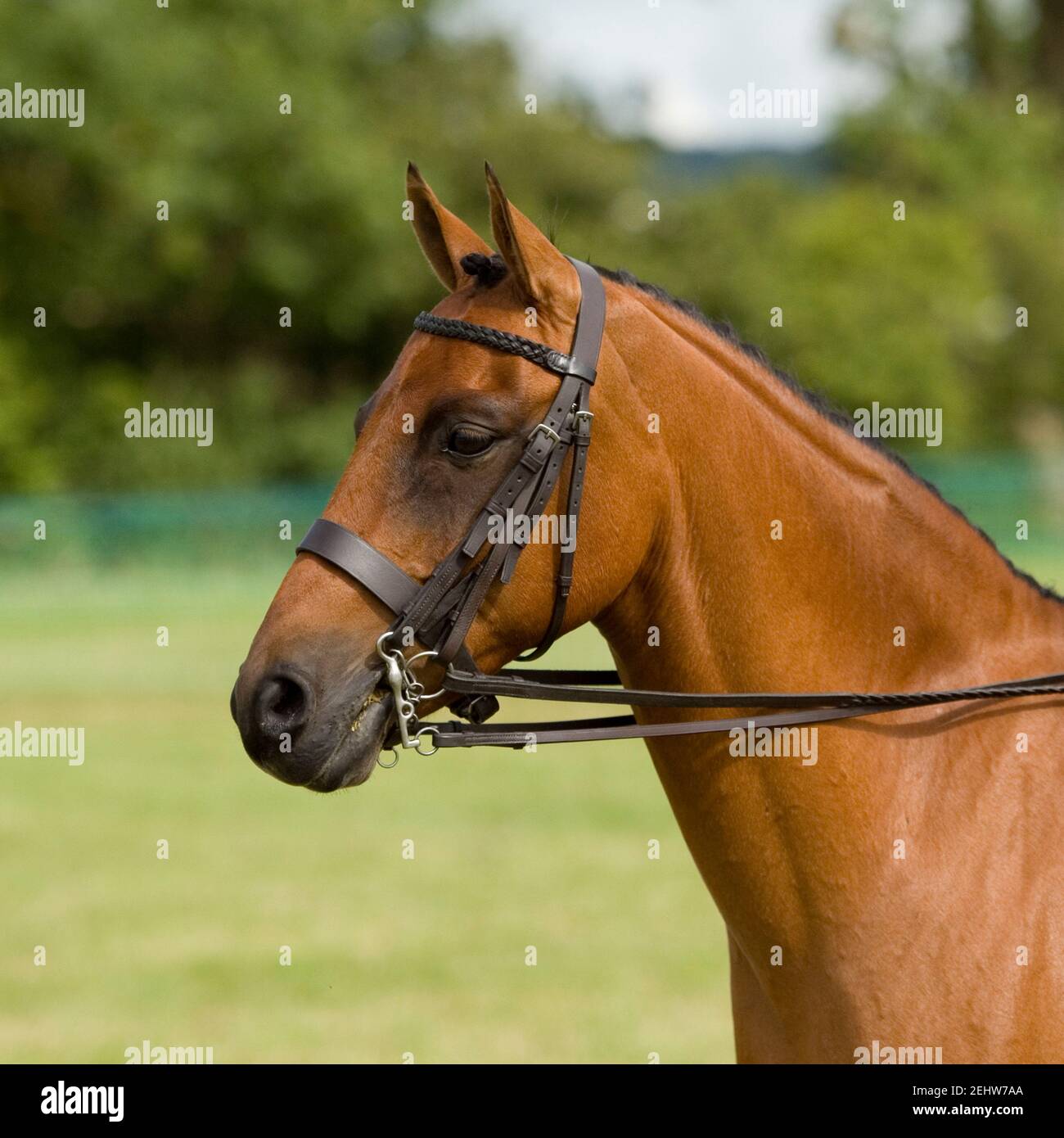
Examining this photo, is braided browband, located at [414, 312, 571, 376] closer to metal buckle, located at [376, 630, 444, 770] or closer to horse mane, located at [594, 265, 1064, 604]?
horse mane, located at [594, 265, 1064, 604]

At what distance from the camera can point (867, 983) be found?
3.22 meters

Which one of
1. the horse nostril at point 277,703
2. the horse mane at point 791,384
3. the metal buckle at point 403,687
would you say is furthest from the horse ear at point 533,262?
the horse nostril at point 277,703

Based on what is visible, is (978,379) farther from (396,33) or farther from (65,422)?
(65,422)

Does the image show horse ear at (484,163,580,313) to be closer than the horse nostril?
No

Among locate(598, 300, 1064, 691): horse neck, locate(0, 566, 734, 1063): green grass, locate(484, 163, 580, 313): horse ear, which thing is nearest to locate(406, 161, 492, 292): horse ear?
locate(484, 163, 580, 313): horse ear

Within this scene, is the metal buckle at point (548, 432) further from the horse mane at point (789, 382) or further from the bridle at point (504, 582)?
the horse mane at point (789, 382)

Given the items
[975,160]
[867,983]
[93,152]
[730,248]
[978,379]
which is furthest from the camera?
[975,160]

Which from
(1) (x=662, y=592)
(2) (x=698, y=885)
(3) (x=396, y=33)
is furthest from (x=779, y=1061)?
(3) (x=396, y=33)

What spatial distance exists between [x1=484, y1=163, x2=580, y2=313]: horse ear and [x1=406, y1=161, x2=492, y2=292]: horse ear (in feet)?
0.45

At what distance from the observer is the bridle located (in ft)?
10.1

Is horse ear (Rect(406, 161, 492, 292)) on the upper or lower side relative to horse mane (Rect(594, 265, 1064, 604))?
upper

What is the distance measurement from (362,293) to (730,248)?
36.8 feet

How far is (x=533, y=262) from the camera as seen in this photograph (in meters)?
3.23

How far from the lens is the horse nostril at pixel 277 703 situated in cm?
298
